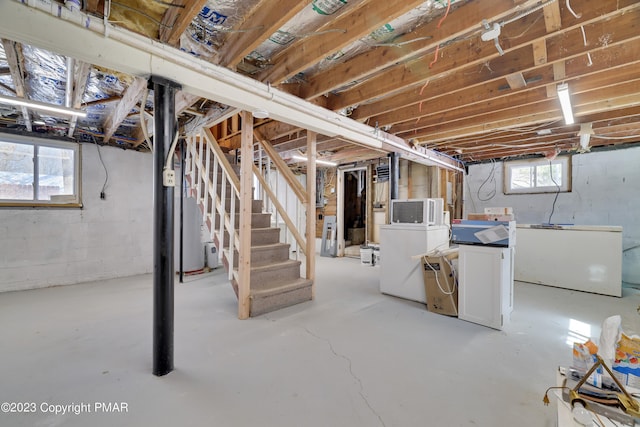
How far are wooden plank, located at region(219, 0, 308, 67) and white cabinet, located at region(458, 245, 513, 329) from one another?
2727mm

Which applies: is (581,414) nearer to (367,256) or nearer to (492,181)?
(367,256)

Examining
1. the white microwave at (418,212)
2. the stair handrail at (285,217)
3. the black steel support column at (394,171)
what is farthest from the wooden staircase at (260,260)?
the black steel support column at (394,171)

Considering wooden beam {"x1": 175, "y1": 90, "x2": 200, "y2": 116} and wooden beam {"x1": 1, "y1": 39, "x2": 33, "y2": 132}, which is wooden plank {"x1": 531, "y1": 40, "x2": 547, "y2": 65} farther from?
wooden beam {"x1": 1, "y1": 39, "x2": 33, "y2": 132}

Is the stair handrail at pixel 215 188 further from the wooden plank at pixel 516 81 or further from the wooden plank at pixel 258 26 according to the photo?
the wooden plank at pixel 516 81

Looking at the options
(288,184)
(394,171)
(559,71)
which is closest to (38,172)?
(288,184)

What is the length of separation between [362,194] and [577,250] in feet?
16.2

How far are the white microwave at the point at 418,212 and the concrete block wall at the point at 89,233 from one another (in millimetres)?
4606

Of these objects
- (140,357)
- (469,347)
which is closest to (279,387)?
(140,357)

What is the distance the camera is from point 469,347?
7.61ft

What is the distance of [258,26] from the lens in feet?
5.89

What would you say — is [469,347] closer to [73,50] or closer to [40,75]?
[73,50]

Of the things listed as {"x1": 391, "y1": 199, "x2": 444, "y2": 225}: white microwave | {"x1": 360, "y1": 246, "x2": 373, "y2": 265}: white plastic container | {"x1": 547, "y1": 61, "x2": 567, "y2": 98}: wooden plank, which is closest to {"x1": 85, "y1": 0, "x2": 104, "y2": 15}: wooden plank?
{"x1": 391, "y1": 199, "x2": 444, "y2": 225}: white microwave

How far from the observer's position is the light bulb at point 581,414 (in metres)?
0.96

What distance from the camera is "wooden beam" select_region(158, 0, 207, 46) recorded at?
1.59 meters
